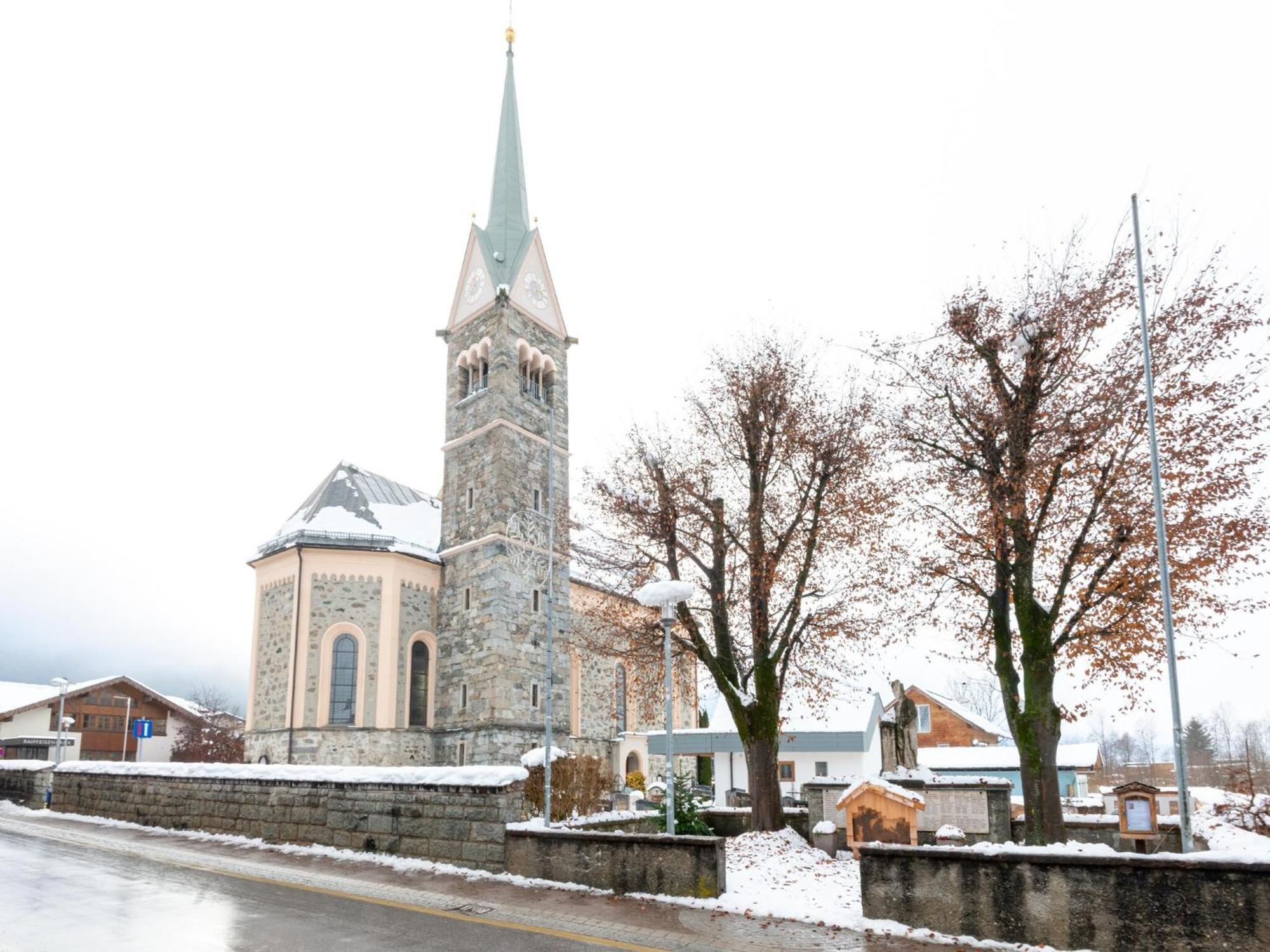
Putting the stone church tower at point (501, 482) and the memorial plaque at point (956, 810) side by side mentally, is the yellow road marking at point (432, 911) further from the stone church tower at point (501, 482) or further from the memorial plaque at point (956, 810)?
the stone church tower at point (501, 482)

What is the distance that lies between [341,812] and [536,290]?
26.3 metres

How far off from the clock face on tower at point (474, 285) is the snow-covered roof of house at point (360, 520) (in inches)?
353

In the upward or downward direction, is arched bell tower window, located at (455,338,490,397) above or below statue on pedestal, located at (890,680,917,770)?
above

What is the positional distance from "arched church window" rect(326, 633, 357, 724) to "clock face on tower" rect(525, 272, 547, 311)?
15.9 meters

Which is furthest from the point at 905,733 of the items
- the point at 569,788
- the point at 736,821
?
the point at 569,788

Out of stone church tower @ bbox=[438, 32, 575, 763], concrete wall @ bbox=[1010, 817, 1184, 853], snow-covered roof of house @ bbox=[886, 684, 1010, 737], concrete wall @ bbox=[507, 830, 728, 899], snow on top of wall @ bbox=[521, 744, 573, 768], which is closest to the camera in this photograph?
concrete wall @ bbox=[507, 830, 728, 899]

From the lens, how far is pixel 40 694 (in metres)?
54.6

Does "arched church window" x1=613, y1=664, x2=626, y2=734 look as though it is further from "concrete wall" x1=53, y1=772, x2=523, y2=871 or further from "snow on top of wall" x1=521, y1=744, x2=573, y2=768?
"snow on top of wall" x1=521, y1=744, x2=573, y2=768

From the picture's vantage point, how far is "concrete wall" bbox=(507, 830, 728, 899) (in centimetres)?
1023

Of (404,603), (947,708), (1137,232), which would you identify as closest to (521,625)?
(404,603)

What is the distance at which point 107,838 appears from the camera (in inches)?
657

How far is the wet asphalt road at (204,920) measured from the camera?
8125 mm

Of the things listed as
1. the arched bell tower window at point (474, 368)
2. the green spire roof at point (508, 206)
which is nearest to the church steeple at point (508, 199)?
the green spire roof at point (508, 206)

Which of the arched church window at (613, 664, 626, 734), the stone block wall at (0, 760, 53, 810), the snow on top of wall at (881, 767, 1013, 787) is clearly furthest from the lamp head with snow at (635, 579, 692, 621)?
the arched church window at (613, 664, 626, 734)
